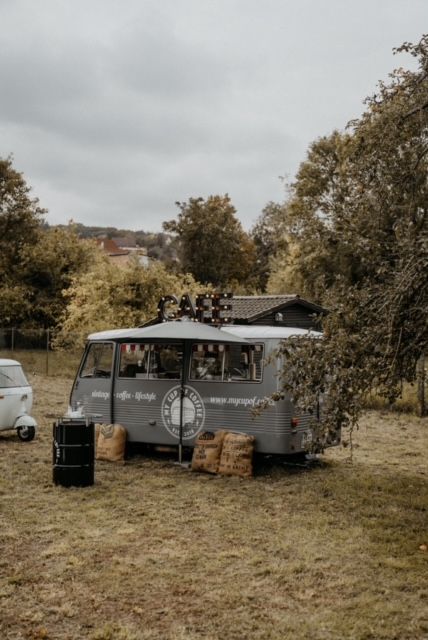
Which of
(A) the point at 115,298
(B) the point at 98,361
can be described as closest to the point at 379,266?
(B) the point at 98,361

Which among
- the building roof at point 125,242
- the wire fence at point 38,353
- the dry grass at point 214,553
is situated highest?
the building roof at point 125,242

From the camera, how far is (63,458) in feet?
31.3

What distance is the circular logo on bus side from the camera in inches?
427

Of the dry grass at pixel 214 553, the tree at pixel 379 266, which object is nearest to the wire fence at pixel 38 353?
the dry grass at pixel 214 553

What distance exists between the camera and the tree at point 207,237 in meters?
49.4

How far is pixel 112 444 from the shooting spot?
37.1 ft

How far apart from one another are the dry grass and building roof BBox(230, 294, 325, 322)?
14355 millimetres

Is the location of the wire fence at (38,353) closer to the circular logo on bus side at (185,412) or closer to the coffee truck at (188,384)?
the coffee truck at (188,384)

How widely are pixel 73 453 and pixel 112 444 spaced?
180cm

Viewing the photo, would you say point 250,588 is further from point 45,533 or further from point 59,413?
point 59,413

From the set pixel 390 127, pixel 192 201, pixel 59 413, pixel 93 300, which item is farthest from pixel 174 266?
pixel 390 127

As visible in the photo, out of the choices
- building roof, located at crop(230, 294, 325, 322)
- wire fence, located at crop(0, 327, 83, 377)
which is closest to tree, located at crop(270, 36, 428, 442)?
building roof, located at crop(230, 294, 325, 322)

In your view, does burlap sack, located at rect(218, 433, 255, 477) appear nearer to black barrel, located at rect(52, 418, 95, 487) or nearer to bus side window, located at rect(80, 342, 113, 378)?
black barrel, located at rect(52, 418, 95, 487)

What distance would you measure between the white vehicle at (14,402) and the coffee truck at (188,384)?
1503mm
